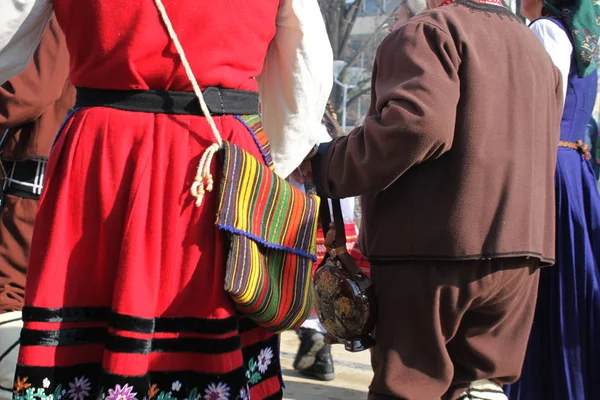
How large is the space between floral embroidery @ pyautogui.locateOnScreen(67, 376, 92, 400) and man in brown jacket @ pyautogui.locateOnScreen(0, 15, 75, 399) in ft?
4.65

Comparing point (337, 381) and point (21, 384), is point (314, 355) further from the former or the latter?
point (21, 384)

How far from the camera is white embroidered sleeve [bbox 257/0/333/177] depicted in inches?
82.4

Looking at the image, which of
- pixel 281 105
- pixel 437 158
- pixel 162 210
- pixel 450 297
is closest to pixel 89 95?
pixel 162 210

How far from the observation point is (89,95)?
74.0 inches

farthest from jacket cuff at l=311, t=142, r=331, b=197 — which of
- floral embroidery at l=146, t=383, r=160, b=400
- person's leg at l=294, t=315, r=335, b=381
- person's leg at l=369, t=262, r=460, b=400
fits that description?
person's leg at l=294, t=315, r=335, b=381

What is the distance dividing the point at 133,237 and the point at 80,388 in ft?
1.33

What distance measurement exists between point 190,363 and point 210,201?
1.35ft

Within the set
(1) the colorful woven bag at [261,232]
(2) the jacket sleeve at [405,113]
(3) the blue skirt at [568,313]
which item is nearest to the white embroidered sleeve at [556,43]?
(3) the blue skirt at [568,313]

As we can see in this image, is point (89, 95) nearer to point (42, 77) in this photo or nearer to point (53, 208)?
point (53, 208)

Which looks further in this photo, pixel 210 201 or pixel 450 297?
pixel 450 297

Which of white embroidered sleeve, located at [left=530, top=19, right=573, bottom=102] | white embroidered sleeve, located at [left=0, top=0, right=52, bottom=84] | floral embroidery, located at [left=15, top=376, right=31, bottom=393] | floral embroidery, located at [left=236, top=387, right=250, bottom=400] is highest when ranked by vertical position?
white embroidered sleeve, located at [left=530, top=19, right=573, bottom=102]

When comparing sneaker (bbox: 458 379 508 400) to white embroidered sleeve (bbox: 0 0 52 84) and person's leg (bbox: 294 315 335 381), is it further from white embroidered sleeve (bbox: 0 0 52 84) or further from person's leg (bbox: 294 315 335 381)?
person's leg (bbox: 294 315 335 381)

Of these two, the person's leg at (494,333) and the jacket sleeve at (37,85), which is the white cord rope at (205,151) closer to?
the person's leg at (494,333)

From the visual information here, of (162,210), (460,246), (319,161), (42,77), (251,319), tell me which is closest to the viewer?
(162,210)
